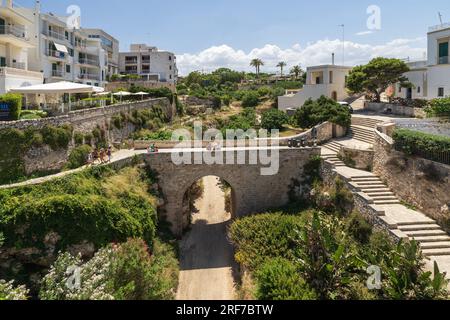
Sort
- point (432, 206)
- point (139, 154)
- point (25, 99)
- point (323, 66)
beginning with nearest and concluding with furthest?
point (432, 206) < point (139, 154) < point (25, 99) < point (323, 66)

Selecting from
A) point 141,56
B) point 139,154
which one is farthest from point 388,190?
point 141,56

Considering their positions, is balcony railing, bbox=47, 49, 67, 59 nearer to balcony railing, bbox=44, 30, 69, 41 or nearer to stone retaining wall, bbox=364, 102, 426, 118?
balcony railing, bbox=44, 30, 69, 41

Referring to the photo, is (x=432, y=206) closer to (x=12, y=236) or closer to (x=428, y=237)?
(x=428, y=237)

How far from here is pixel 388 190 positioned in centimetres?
2125

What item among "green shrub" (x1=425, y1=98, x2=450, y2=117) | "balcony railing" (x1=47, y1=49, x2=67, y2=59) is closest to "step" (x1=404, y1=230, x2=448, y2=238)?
"green shrub" (x1=425, y1=98, x2=450, y2=117)

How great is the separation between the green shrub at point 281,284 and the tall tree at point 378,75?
1070 inches

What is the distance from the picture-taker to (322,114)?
30531 millimetres

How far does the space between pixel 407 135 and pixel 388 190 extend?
143 inches

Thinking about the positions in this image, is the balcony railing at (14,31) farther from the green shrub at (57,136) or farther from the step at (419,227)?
the step at (419,227)

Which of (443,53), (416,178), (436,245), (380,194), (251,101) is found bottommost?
(436,245)

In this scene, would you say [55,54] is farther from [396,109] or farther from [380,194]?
[396,109]

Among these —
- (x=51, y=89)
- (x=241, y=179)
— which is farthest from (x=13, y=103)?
(x=241, y=179)

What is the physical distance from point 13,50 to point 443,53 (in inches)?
1576

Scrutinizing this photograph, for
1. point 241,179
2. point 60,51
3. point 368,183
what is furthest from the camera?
point 60,51
